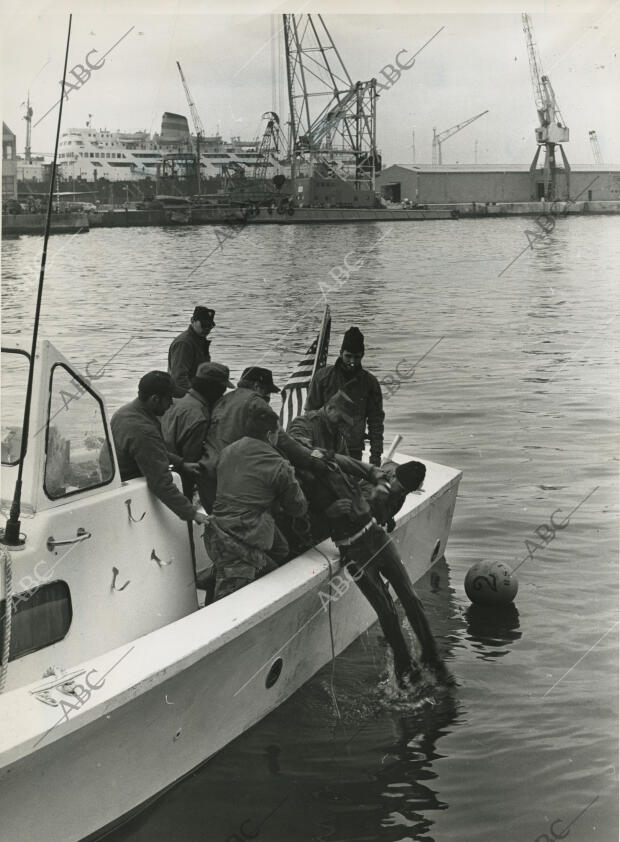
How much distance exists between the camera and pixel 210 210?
3573 inches

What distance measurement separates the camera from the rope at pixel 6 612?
16.5ft

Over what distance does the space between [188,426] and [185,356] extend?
1950 millimetres

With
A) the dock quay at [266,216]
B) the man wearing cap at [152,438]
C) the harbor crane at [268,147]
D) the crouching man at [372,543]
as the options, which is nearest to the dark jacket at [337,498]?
the crouching man at [372,543]

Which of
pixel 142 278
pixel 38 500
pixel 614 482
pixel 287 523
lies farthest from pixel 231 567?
pixel 142 278

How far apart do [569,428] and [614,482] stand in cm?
307

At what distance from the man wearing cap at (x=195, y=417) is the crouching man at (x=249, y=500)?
0.50 m

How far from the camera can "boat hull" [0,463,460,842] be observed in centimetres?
474

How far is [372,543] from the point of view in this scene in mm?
6992

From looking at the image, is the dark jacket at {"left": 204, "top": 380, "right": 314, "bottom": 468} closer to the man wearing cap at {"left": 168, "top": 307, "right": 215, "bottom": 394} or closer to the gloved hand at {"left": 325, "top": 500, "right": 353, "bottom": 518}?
the gloved hand at {"left": 325, "top": 500, "right": 353, "bottom": 518}

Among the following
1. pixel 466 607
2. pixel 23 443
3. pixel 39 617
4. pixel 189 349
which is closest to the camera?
pixel 39 617

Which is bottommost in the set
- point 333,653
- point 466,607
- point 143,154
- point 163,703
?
point 466,607

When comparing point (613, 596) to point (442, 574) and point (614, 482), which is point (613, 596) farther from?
point (614, 482)

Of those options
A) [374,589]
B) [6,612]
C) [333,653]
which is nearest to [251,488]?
[374,589]

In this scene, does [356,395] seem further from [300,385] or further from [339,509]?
[339,509]
